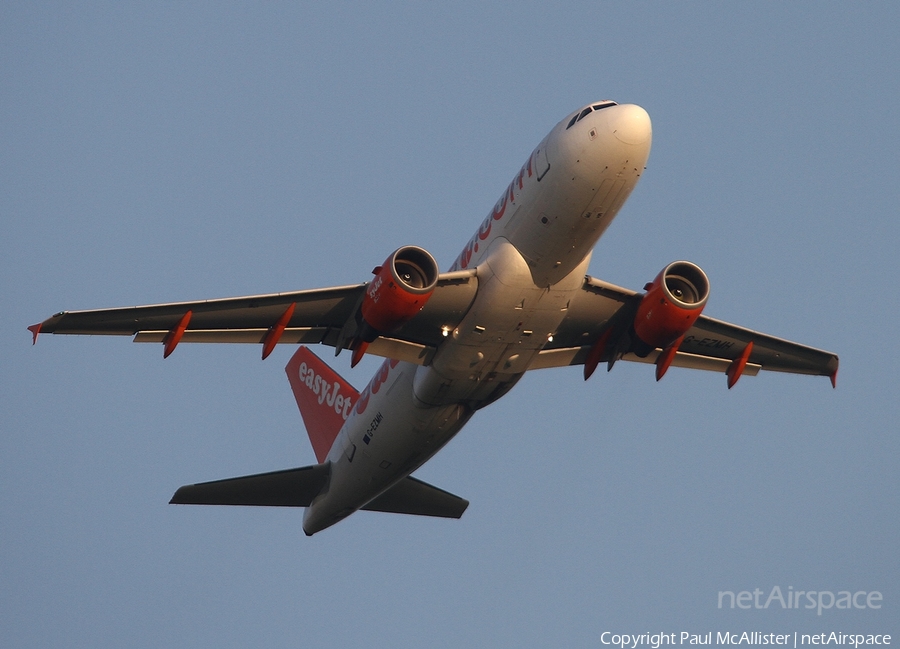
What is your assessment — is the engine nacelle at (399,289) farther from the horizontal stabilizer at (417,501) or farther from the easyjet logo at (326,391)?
the horizontal stabilizer at (417,501)

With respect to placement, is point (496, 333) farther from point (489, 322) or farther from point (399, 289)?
point (399, 289)

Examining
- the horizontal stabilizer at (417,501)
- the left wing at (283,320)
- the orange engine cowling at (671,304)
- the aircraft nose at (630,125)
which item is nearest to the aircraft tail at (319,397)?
the horizontal stabilizer at (417,501)

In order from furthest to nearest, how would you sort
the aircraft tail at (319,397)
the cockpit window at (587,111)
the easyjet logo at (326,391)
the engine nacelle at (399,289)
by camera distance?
the aircraft tail at (319,397) < the easyjet logo at (326,391) < the engine nacelle at (399,289) < the cockpit window at (587,111)

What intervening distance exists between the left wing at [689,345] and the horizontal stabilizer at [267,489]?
30.3 ft

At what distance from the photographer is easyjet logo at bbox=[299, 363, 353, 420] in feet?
137

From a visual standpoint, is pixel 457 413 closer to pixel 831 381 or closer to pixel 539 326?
pixel 539 326

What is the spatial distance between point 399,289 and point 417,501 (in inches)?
549

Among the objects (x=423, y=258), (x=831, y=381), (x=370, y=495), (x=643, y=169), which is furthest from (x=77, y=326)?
(x=831, y=381)

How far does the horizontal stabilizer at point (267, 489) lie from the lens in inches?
1528

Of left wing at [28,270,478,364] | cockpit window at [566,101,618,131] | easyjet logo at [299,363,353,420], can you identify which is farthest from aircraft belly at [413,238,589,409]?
easyjet logo at [299,363,353,420]

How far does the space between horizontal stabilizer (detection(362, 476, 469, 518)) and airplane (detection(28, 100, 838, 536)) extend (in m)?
2.81

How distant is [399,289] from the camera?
30.6 metres

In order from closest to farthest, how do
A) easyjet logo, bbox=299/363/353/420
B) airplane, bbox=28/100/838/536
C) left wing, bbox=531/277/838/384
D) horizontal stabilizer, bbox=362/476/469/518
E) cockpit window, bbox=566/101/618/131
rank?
airplane, bbox=28/100/838/536 < cockpit window, bbox=566/101/618/131 < left wing, bbox=531/277/838/384 < easyjet logo, bbox=299/363/353/420 < horizontal stabilizer, bbox=362/476/469/518

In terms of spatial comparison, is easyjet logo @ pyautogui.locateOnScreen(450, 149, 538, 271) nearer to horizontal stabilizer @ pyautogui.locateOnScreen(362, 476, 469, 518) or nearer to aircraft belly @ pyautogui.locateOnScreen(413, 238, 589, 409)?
aircraft belly @ pyautogui.locateOnScreen(413, 238, 589, 409)
